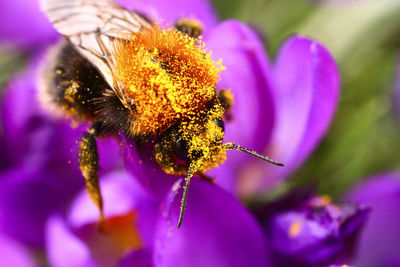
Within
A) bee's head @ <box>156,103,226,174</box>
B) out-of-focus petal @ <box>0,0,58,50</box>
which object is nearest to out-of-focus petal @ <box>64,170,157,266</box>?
bee's head @ <box>156,103,226,174</box>

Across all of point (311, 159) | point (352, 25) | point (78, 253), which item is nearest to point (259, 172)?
point (311, 159)

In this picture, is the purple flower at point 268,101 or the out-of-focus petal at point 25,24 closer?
the purple flower at point 268,101

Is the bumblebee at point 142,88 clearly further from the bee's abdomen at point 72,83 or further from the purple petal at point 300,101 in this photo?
the purple petal at point 300,101

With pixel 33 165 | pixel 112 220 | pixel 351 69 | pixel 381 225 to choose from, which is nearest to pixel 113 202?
pixel 112 220

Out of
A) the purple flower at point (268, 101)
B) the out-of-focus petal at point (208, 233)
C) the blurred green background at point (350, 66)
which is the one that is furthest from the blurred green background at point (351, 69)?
the out-of-focus petal at point (208, 233)

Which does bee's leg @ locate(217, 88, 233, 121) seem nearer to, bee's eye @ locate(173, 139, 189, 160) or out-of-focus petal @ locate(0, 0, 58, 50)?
bee's eye @ locate(173, 139, 189, 160)

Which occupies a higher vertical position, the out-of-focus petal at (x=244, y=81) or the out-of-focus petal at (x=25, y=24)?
the out-of-focus petal at (x=244, y=81)

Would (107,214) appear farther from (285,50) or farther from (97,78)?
(285,50)

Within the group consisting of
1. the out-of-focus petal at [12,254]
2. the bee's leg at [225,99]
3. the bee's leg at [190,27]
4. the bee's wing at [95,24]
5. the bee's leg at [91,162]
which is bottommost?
the out-of-focus petal at [12,254]
